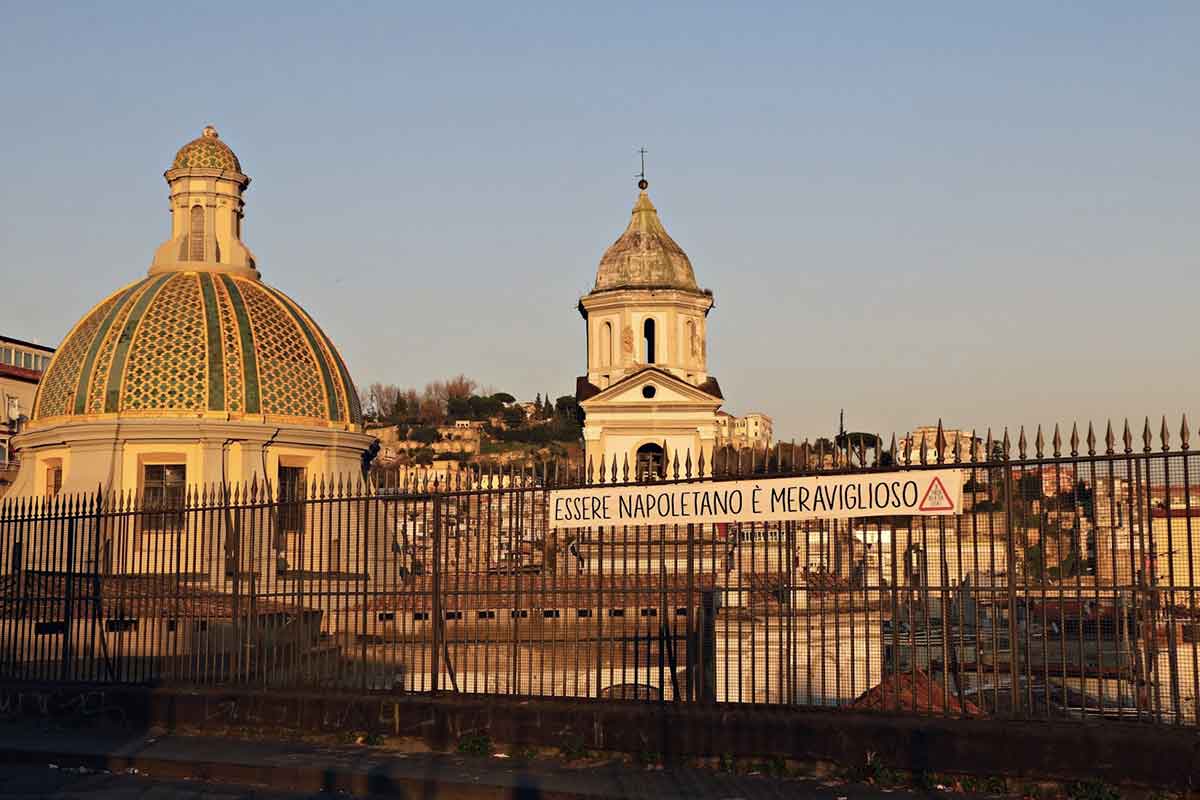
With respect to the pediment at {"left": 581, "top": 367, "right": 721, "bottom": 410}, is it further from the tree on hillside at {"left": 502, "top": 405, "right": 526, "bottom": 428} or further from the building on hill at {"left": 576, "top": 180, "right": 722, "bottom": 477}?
the tree on hillside at {"left": 502, "top": 405, "right": 526, "bottom": 428}

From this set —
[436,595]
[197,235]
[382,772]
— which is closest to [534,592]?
[436,595]

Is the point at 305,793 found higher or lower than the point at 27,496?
lower

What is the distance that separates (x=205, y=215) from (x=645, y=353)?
51.6 ft

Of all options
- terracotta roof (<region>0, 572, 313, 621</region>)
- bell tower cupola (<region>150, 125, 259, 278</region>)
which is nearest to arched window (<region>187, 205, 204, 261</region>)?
bell tower cupola (<region>150, 125, 259, 278</region>)

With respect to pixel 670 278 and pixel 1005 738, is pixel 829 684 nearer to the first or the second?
pixel 1005 738

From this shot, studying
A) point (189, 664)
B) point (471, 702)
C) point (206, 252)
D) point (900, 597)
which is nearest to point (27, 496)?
point (206, 252)

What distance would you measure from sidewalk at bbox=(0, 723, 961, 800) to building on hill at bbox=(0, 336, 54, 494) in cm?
3777

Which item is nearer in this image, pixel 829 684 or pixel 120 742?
pixel 120 742

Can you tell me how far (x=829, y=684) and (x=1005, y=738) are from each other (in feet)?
45.8

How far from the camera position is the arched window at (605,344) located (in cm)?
4556

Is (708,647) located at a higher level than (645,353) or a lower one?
lower

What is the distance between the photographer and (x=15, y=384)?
59.8m

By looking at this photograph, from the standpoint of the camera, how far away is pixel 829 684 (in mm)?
25047

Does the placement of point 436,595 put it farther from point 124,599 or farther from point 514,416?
point 514,416
